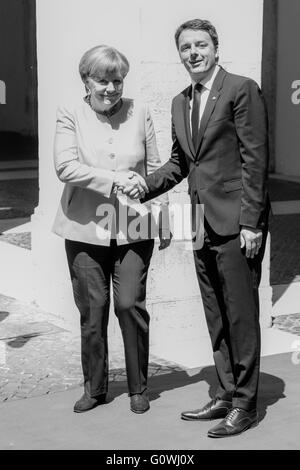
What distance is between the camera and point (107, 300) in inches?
216

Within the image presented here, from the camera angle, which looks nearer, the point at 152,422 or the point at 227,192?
the point at 227,192

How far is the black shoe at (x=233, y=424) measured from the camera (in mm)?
5094

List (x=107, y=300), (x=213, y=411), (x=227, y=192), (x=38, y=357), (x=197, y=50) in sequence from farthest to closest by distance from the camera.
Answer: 1. (x=38, y=357)
2. (x=107, y=300)
3. (x=213, y=411)
4. (x=227, y=192)
5. (x=197, y=50)

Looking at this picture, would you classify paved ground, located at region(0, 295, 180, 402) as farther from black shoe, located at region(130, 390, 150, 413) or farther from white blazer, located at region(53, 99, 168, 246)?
white blazer, located at region(53, 99, 168, 246)

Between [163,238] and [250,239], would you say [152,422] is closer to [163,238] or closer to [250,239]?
[163,238]

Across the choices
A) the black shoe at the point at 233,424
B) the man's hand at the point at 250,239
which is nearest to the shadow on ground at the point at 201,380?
the black shoe at the point at 233,424

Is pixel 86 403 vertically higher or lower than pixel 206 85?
lower

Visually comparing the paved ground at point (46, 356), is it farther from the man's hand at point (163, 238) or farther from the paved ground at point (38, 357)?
the man's hand at point (163, 238)

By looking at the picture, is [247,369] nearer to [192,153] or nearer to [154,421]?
[154,421]

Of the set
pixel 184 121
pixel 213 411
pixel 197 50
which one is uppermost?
pixel 197 50

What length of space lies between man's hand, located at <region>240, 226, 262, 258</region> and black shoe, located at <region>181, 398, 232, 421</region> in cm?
86

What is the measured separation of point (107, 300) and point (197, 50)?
145 cm

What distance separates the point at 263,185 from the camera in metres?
4.98

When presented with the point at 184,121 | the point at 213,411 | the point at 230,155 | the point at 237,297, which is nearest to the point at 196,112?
the point at 184,121
